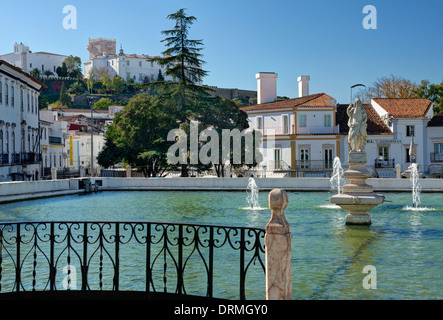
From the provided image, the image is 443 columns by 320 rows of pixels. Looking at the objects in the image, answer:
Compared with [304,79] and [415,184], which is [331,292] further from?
[304,79]

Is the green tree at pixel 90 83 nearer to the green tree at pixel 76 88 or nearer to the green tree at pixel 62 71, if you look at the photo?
the green tree at pixel 76 88

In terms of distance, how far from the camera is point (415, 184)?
112 ft

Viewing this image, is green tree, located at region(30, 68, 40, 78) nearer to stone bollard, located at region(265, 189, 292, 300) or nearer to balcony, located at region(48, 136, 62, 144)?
balcony, located at region(48, 136, 62, 144)

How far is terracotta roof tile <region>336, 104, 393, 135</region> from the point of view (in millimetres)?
51219

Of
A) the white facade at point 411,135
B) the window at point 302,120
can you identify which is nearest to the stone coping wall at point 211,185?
the window at point 302,120

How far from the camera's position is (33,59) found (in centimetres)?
Answer: 16012

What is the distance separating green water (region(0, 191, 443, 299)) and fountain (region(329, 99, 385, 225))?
0.90 metres

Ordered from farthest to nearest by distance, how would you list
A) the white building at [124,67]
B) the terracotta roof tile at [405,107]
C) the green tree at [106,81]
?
the white building at [124,67] → the green tree at [106,81] → the terracotta roof tile at [405,107]

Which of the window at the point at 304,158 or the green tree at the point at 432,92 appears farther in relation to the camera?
the green tree at the point at 432,92

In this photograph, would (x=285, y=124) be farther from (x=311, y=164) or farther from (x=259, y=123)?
(x=311, y=164)

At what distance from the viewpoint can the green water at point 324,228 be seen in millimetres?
11602

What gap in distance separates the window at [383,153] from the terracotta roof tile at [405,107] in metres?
2.93
